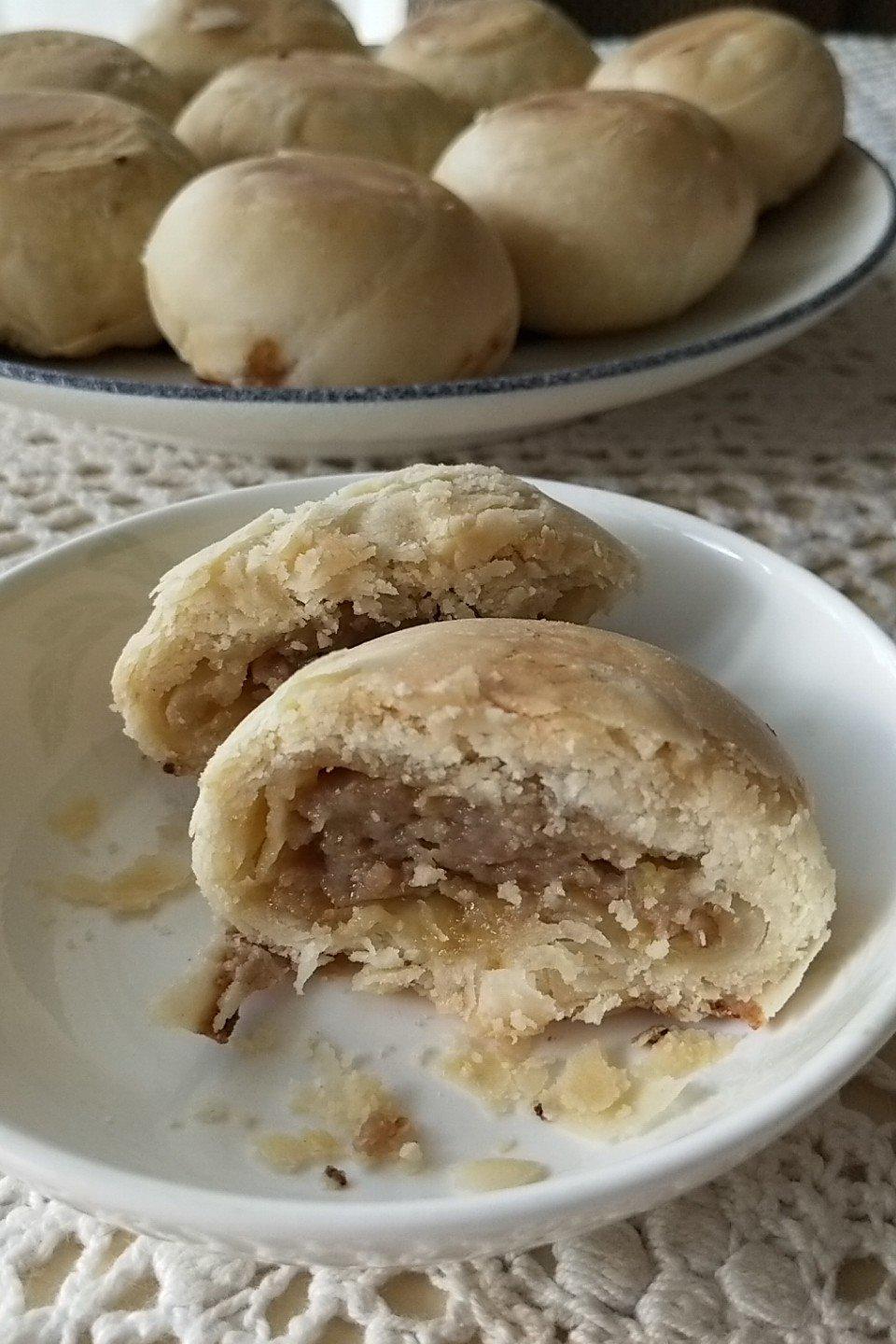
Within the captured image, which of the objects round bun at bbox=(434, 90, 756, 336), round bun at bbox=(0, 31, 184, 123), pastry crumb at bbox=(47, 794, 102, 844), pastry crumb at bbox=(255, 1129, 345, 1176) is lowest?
pastry crumb at bbox=(47, 794, 102, 844)

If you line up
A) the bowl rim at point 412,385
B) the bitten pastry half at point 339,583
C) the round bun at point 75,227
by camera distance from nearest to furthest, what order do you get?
the bitten pastry half at point 339,583 → the bowl rim at point 412,385 → the round bun at point 75,227

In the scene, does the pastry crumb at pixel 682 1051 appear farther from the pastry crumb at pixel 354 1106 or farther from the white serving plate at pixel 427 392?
the white serving plate at pixel 427 392

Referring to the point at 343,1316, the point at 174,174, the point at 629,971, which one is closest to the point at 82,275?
the point at 174,174

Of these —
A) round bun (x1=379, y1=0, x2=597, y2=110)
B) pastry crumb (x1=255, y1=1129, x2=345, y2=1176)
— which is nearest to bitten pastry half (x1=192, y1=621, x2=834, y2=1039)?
pastry crumb (x1=255, y1=1129, x2=345, y2=1176)

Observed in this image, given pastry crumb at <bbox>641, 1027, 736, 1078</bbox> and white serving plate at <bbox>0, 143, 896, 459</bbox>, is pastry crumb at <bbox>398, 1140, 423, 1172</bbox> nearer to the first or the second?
pastry crumb at <bbox>641, 1027, 736, 1078</bbox>

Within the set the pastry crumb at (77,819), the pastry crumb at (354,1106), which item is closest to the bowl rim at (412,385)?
the pastry crumb at (77,819)

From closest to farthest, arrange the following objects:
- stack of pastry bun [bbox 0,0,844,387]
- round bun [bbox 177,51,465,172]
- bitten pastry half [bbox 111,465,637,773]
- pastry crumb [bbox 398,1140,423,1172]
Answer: pastry crumb [bbox 398,1140,423,1172]
bitten pastry half [bbox 111,465,637,773]
stack of pastry bun [bbox 0,0,844,387]
round bun [bbox 177,51,465,172]
